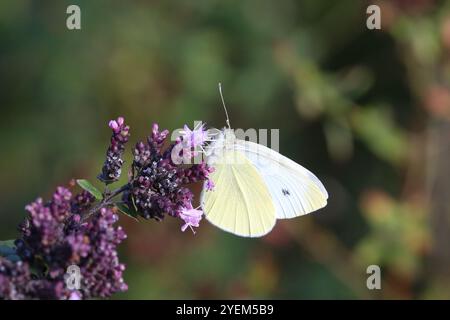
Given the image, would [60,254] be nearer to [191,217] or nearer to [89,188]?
[89,188]

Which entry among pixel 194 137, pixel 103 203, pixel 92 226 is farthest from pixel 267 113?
pixel 92 226

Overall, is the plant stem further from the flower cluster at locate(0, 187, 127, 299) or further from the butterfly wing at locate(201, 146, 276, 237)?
the butterfly wing at locate(201, 146, 276, 237)

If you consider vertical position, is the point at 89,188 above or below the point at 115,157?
below

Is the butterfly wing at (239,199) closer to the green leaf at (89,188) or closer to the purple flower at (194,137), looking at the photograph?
the purple flower at (194,137)

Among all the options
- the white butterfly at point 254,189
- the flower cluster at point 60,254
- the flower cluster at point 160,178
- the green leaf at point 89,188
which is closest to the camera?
the flower cluster at point 60,254

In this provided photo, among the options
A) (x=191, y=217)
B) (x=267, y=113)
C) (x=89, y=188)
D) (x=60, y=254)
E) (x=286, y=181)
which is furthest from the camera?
(x=267, y=113)

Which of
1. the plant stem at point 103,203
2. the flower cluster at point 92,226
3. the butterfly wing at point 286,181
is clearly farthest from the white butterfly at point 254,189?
the plant stem at point 103,203

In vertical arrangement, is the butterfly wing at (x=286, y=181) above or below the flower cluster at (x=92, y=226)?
above
